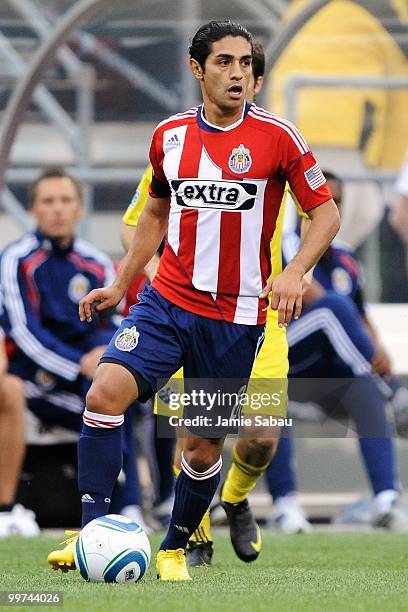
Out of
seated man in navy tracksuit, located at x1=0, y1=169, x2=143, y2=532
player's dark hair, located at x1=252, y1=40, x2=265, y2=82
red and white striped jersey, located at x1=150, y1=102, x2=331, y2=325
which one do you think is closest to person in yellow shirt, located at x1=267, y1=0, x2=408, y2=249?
seated man in navy tracksuit, located at x1=0, y1=169, x2=143, y2=532

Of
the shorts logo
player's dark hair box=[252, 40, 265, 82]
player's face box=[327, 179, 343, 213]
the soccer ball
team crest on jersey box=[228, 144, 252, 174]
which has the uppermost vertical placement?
player's dark hair box=[252, 40, 265, 82]

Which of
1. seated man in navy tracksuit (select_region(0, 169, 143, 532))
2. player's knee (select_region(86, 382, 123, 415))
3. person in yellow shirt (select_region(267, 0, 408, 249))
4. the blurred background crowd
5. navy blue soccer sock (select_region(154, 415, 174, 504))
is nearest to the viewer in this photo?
player's knee (select_region(86, 382, 123, 415))

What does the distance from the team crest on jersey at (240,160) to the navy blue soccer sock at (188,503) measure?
3.57ft

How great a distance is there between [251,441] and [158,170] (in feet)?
4.37

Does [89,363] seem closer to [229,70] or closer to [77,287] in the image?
[77,287]

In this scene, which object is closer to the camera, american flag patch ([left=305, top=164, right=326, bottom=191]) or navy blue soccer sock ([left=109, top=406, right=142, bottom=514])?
american flag patch ([left=305, top=164, right=326, bottom=191])

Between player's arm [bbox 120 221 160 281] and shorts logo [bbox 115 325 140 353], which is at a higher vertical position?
player's arm [bbox 120 221 160 281]

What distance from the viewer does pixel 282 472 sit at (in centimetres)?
830

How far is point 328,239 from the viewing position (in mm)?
5258

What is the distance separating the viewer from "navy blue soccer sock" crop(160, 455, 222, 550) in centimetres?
546

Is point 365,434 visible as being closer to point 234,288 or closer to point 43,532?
point 43,532

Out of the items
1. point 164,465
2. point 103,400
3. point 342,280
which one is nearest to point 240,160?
point 103,400

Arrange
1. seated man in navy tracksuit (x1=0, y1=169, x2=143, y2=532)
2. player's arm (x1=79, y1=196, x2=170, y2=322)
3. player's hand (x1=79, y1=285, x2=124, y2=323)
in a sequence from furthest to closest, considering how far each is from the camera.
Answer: seated man in navy tracksuit (x1=0, y1=169, x2=143, y2=532) → player's arm (x1=79, y1=196, x2=170, y2=322) → player's hand (x1=79, y1=285, x2=124, y2=323)

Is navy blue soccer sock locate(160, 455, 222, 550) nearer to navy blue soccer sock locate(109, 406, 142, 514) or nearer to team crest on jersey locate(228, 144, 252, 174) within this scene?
team crest on jersey locate(228, 144, 252, 174)
